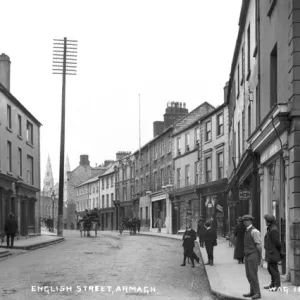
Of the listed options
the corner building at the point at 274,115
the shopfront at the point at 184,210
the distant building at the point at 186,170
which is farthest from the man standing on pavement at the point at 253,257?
the shopfront at the point at 184,210

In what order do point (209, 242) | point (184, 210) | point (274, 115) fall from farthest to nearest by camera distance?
point (184, 210) < point (209, 242) < point (274, 115)

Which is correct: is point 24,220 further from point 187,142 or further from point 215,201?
point 187,142

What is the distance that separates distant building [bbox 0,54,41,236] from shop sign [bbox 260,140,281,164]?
1652 cm

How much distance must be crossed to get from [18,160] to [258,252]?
26.1 m

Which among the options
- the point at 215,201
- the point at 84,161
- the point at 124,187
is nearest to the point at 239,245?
the point at 215,201

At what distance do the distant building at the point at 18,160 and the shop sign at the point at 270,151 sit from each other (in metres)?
16.5

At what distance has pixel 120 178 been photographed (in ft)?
217

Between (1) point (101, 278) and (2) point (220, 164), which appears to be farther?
(2) point (220, 164)

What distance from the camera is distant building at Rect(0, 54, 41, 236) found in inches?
1200

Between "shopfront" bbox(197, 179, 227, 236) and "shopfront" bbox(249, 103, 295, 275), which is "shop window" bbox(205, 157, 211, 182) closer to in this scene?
"shopfront" bbox(197, 179, 227, 236)

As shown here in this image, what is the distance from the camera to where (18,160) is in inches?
1352

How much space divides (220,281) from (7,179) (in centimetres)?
1979

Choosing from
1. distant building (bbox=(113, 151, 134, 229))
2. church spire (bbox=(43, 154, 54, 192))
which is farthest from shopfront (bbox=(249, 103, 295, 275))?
church spire (bbox=(43, 154, 54, 192))

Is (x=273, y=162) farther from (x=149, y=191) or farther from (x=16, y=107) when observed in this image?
(x=149, y=191)
